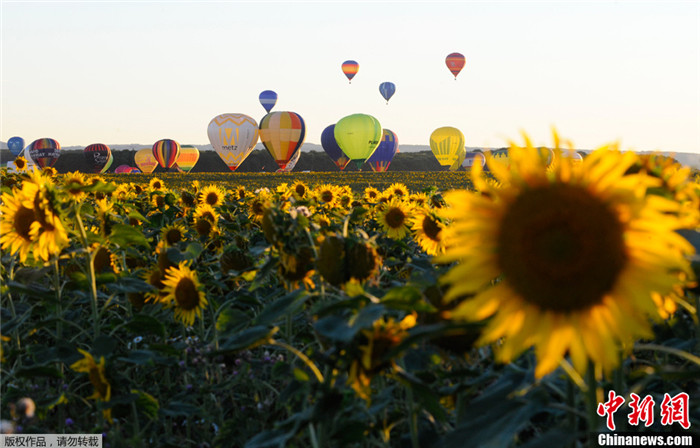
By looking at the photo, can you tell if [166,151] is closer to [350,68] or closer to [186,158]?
[186,158]

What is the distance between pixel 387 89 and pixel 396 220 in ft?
217

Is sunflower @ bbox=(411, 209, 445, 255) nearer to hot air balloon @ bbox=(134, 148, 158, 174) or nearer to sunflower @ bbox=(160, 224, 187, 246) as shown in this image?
sunflower @ bbox=(160, 224, 187, 246)

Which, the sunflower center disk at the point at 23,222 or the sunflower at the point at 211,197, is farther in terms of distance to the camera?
the sunflower at the point at 211,197

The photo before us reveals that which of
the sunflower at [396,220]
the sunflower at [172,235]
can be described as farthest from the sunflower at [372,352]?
the sunflower at [396,220]

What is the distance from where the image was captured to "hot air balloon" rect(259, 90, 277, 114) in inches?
2842

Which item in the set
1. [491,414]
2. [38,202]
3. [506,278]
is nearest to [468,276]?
[506,278]

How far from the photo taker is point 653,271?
138cm

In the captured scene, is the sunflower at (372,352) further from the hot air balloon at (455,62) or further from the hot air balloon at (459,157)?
the hot air balloon at (459,157)

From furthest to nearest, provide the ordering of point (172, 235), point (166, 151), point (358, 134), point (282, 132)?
point (166, 151)
point (358, 134)
point (282, 132)
point (172, 235)

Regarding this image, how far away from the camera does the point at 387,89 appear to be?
232 feet

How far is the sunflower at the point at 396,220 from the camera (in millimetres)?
6164

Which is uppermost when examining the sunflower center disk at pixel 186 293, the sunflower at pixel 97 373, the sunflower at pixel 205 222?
the sunflower at pixel 205 222

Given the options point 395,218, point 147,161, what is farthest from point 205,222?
point 147,161

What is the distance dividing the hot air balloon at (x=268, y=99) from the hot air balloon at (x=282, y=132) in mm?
19199
